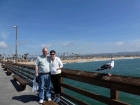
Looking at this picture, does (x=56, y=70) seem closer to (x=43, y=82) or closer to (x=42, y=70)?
(x=42, y=70)

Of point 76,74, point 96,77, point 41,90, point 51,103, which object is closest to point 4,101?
point 41,90

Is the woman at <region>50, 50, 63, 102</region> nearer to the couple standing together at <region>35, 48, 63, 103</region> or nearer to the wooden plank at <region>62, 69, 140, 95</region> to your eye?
the couple standing together at <region>35, 48, 63, 103</region>

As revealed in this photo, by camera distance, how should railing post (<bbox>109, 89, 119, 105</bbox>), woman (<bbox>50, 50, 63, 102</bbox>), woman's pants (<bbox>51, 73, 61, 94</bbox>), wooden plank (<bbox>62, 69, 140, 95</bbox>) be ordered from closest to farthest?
wooden plank (<bbox>62, 69, 140, 95</bbox>)
railing post (<bbox>109, 89, 119, 105</bbox>)
woman (<bbox>50, 50, 63, 102</bbox>)
woman's pants (<bbox>51, 73, 61, 94</bbox>)

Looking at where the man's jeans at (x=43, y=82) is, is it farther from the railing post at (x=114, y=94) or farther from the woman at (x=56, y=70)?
the railing post at (x=114, y=94)

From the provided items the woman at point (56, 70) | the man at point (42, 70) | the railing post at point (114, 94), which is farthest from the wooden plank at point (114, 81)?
the man at point (42, 70)

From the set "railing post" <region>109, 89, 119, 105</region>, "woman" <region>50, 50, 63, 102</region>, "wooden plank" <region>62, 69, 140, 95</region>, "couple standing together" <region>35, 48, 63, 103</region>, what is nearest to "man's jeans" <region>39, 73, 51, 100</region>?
"couple standing together" <region>35, 48, 63, 103</region>

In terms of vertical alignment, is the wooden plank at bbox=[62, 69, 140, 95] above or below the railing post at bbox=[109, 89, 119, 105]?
above

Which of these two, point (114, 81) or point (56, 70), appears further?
point (56, 70)

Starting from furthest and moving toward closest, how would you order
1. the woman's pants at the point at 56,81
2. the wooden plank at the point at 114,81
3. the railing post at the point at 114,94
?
the woman's pants at the point at 56,81
the railing post at the point at 114,94
the wooden plank at the point at 114,81

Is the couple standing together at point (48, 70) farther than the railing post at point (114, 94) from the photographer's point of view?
Yes

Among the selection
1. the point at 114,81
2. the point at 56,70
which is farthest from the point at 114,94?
the point at 56,70

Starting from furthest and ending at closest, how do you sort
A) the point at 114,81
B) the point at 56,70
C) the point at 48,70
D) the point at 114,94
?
the point at 48,70 → the point at 56,70 → the point at 114,94 → the point at 114,81

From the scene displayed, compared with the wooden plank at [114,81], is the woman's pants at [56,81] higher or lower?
lower

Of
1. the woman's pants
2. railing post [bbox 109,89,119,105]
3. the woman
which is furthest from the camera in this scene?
the woman's pants
